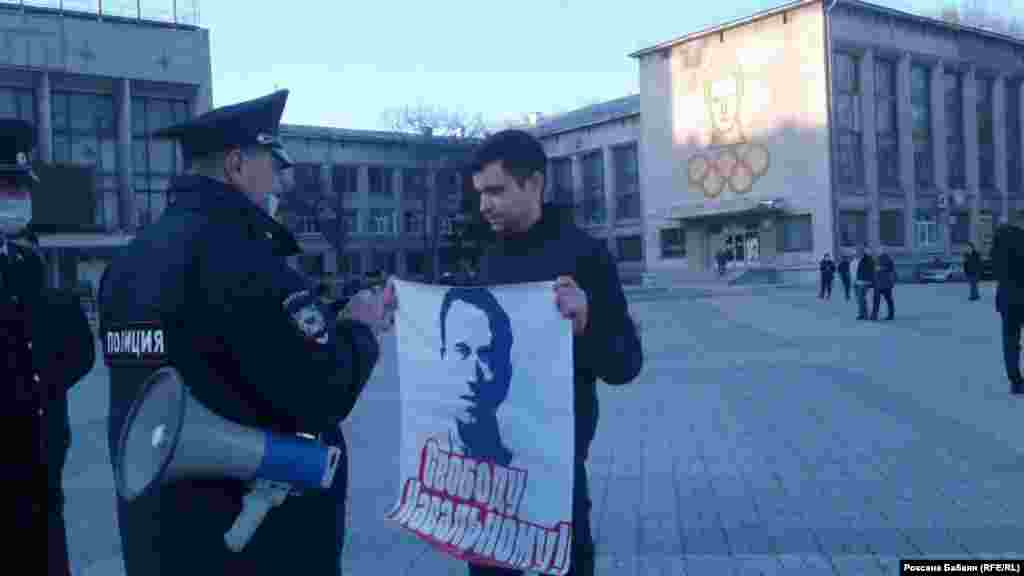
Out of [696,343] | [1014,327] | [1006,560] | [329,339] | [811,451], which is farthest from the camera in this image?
[696,343]

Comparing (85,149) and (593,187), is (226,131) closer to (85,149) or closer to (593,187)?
(85,149)

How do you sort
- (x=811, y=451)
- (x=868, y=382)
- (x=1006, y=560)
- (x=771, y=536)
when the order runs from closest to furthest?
(x=1006, y=560), (x=771, y=536), (x=811, y=451), (x=868, y=382)

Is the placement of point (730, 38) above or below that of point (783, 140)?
above

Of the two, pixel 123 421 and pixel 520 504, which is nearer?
pixel 123 421

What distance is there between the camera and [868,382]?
10.9m

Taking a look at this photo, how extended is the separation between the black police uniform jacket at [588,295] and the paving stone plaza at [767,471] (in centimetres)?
37

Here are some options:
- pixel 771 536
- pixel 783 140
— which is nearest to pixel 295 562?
pixel 771 536

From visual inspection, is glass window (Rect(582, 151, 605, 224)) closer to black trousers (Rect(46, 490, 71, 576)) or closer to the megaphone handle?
black trousers (Rect(46, 490, 71, 576))

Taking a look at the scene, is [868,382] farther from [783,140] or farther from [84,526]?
[783,140]

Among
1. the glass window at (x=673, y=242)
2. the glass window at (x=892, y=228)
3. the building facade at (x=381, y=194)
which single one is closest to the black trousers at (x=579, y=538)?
the building facade at (x=381, y=194)

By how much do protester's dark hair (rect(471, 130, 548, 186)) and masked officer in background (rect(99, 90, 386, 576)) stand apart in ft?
3.05

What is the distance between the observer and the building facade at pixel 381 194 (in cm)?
6069

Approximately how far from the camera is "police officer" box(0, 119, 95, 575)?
8.75 feet

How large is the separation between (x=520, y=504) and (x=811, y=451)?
4.90 metres
